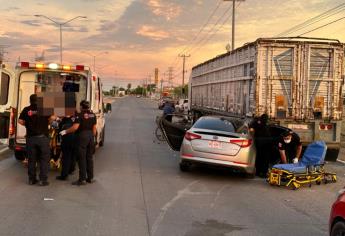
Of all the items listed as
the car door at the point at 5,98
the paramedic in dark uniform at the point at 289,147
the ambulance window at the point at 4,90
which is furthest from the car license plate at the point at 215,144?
the ambulance window at the point at 4,90

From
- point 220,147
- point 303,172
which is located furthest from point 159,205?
point 303,172

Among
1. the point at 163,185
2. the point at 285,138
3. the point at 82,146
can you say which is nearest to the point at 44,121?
the point at 82,146

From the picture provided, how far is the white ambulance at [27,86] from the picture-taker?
36.5ft

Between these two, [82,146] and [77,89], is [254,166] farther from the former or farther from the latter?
[77,89]

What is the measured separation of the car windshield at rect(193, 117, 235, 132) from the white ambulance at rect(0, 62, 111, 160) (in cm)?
267

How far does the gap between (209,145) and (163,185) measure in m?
1.43

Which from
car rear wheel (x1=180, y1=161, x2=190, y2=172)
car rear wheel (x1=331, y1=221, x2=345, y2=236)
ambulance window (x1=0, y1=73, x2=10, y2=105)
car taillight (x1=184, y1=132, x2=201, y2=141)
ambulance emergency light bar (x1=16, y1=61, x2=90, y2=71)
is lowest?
car rear wheel (x1=180, y1=161, x2=190, y2=172)

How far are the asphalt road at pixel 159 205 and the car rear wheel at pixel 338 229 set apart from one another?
1360 millimetres

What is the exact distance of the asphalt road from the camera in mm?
6590

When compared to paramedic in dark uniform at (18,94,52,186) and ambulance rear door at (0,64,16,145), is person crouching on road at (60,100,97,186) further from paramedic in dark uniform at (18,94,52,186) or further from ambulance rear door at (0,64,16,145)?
ambulance rear door at (0,64,16,145)

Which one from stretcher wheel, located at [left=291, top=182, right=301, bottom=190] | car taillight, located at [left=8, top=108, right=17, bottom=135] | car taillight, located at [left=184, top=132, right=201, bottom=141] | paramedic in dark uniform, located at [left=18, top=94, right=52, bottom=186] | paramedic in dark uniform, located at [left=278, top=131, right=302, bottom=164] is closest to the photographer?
paramedic in dark uniform, located at [left=18, top=94, right=52, bottom=186]

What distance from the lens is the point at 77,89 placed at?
12469 millimetres

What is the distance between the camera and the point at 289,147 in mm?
11367

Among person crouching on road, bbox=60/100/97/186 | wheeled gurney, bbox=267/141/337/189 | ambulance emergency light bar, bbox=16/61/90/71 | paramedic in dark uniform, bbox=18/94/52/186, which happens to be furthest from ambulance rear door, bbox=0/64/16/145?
wheeled gurney, bbox=267/141/337/189
